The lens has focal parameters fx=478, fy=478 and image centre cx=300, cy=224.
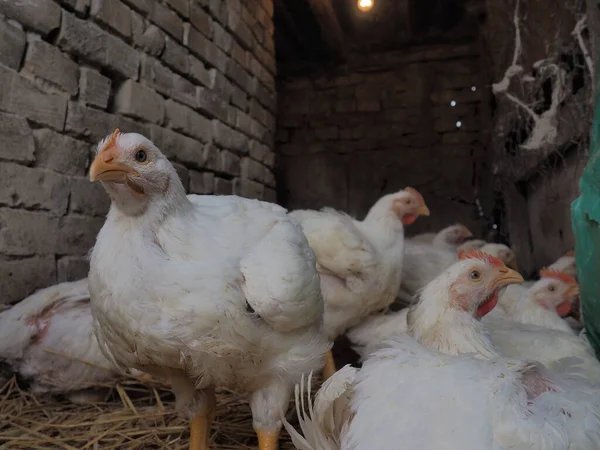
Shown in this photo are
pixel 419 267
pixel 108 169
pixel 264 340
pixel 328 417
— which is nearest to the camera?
pixel 328 417

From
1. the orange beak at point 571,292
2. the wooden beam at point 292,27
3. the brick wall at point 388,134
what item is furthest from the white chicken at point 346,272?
the brick wall at point 388,134

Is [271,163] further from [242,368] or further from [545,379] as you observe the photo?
[545,379]

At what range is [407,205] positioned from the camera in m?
3.47

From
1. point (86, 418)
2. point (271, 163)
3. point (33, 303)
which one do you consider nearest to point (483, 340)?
point (86, 418)

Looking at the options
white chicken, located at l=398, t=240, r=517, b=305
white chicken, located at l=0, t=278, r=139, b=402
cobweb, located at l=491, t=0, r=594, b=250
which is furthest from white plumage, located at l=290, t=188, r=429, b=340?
cobweb, located at l=491, t=0, r=594, b=250

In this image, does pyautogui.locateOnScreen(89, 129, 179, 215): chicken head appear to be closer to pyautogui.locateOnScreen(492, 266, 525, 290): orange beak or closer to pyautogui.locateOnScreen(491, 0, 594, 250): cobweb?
pyautogui.locateOnScreen(492, 266, 525, 290): orange beak

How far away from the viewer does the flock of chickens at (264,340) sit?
1.10m

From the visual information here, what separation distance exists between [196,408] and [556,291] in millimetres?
2370

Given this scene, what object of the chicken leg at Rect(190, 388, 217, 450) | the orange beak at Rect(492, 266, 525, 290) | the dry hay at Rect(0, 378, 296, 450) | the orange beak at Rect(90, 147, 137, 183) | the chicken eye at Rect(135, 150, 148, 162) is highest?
the chicken eye at Rect(135, 150, 148, 162)

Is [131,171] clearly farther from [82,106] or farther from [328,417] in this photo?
[82,106]

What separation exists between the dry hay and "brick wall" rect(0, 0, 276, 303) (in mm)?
541

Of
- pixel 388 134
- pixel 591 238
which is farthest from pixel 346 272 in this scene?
pixel 388 134

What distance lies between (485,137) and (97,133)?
18.5ft

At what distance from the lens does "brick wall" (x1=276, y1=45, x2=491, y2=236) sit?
23.0 ft
